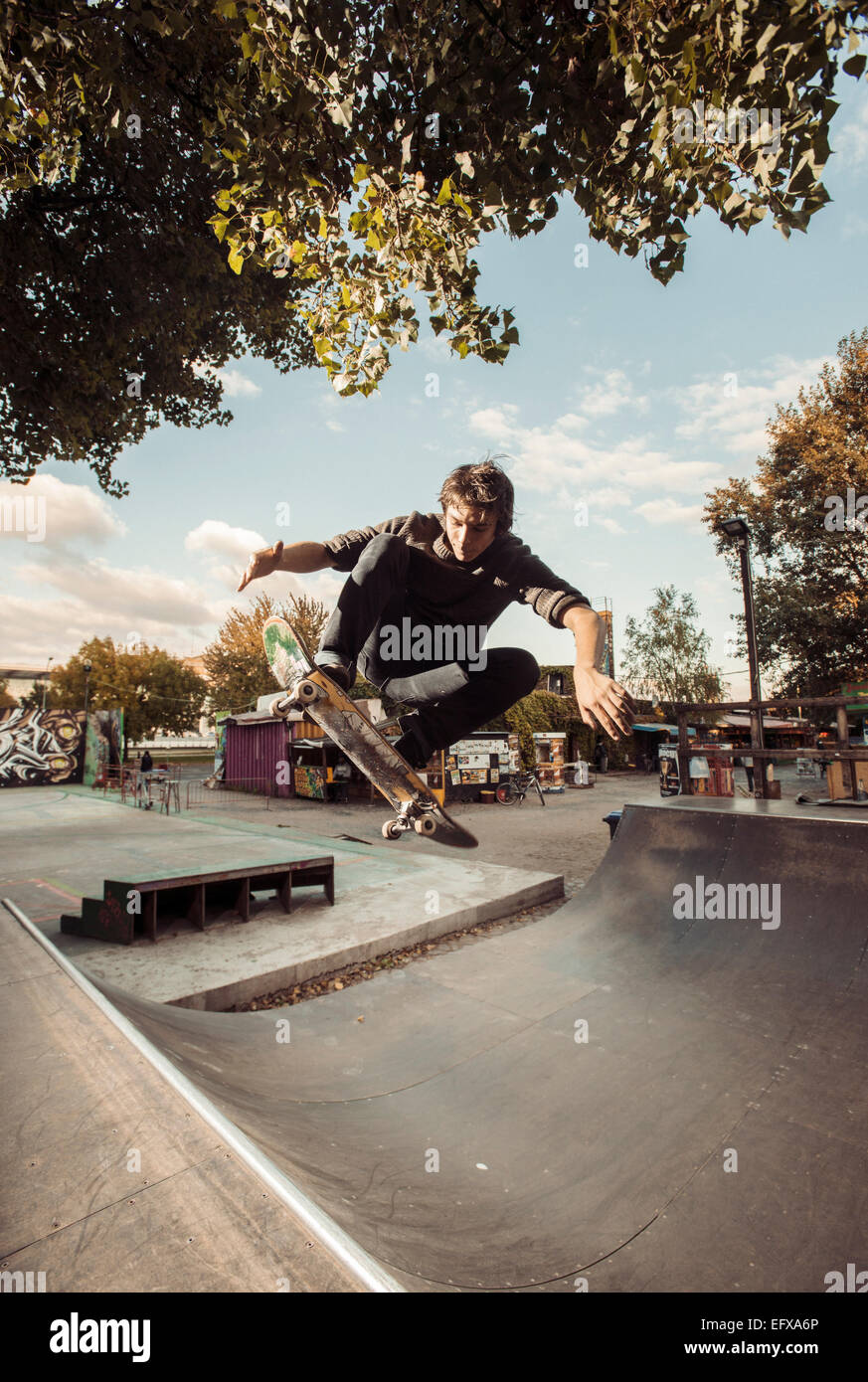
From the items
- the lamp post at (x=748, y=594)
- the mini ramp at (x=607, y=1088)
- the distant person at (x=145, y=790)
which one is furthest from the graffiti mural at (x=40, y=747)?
the lamp post at (x=748, y=594)

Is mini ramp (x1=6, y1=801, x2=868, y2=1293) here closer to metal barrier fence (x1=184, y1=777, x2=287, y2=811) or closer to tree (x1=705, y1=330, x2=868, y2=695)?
tree (x1=705, y1=330, x2=868, y2=695)

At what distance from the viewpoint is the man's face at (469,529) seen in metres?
2.61

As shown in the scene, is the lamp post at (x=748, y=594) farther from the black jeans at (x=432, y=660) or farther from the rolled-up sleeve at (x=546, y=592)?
the black jeans at (x=432, y=660)

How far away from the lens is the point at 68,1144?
6.75 feet

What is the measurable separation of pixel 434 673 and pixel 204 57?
545 cm

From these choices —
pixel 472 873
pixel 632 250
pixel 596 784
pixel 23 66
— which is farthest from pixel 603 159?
pixel 596 784

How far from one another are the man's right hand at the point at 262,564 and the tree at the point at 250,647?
0.21 m

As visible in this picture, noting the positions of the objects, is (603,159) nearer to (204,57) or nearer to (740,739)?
Answer: (204,57)

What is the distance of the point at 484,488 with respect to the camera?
8.46ft

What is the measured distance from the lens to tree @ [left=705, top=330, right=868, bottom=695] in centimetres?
1670

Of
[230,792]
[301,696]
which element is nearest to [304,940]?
[301,696]

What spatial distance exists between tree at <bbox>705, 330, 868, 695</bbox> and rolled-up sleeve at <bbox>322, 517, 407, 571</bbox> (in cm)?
1561

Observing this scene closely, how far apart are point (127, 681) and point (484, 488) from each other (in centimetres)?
4051

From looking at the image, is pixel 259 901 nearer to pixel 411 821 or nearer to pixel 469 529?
pixel 411 821
